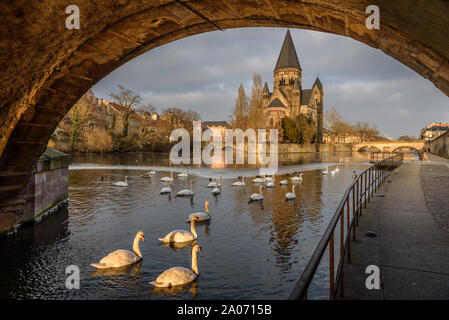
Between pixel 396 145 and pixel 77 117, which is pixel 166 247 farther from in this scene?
pixel 396 145

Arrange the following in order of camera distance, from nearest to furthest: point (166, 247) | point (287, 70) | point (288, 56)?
point (166, 247) < point (287, 70) < point (288, 56)

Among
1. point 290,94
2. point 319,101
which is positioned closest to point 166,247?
point 290,94

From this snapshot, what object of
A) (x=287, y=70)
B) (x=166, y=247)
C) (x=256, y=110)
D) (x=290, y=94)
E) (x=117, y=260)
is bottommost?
(x=166, y=247)

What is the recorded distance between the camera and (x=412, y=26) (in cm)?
262

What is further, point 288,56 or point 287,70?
point 288,56

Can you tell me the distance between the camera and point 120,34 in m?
4.00

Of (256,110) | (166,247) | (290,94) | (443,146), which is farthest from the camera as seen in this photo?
(290,94)

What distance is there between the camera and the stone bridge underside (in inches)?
109

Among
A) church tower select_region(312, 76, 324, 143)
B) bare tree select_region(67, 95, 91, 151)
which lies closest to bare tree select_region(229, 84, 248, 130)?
bare tree select_region(67, 95, 91, 151)

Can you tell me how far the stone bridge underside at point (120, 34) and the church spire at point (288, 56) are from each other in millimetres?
97148

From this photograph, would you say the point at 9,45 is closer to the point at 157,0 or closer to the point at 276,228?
the point at 157,0

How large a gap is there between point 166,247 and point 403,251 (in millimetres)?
5569

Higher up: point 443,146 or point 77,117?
point 77,117

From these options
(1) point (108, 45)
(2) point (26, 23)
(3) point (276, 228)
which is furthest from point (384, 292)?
(3) point (276, 228)
